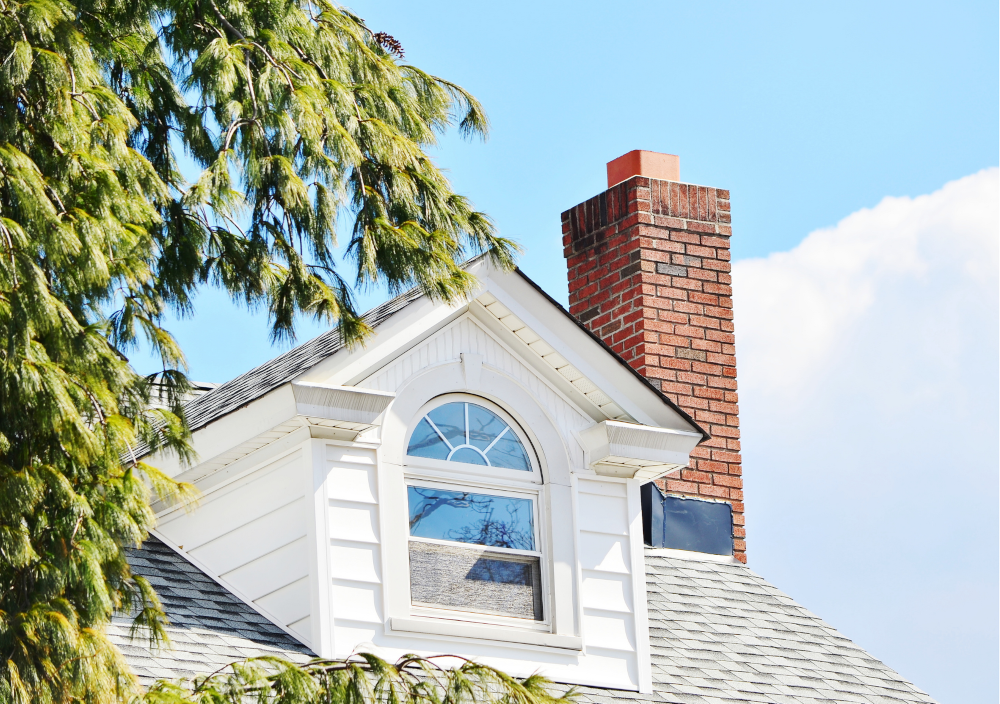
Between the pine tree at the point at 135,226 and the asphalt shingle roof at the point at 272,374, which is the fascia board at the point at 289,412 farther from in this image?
the pine tree at the point at 135,226

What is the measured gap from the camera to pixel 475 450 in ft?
27.7

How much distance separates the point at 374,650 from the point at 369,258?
2425mm

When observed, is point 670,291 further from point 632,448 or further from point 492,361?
point 492,361

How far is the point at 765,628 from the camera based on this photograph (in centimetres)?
977

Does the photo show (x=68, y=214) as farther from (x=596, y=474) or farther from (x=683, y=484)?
(x=683, y=484)

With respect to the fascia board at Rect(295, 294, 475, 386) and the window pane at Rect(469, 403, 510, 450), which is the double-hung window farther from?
the fascia board at Rect(295, 294, 475, 386)

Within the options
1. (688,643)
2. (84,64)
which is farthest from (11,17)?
(688,643)

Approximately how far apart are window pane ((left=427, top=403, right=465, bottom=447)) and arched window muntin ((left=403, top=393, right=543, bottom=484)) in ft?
0.06

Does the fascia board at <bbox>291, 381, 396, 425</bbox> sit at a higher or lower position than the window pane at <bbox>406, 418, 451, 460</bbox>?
higher

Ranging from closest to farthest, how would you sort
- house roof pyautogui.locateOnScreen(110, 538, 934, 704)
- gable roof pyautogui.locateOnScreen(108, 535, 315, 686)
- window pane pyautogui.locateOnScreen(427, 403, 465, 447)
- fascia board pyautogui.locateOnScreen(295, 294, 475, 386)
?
gable roof pyautogui.locateOnScreen(108, 535, 315, 686) < house roof pyautogui.locateOnScreen(110, 538, 934, 704) < fascia board pyautogui.locateOnScreen(295, 294, 475, 386) < window pane pyautogui.locateOnScreen(427, 403, 465, 447)

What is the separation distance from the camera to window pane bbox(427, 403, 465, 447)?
27.6 ft

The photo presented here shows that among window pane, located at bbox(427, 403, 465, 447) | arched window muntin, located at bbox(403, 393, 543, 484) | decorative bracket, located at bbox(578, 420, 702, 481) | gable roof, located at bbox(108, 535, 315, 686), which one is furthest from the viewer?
decorative bracket, located at bbox(578, 420, 702, 481)

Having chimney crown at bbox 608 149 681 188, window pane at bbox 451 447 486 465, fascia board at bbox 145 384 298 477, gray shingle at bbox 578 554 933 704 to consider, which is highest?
chimney crown at bbox 608 149 681 188

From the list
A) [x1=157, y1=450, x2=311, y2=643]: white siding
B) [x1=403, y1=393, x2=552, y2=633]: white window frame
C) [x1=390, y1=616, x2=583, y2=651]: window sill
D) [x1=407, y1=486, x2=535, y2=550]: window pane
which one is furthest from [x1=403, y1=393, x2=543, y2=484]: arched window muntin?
[x1=390, y1=616, x2=583, y2=651]: window sill
